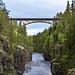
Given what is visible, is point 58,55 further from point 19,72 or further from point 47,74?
point 19,72

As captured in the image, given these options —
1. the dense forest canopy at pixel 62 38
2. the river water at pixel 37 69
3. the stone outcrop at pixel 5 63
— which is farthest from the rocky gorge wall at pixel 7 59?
A: the river water at pixel 37 69

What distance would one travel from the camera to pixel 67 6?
172 feet

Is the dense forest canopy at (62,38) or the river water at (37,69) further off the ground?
the dense forest canopy at (62,38)

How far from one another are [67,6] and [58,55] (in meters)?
26.0

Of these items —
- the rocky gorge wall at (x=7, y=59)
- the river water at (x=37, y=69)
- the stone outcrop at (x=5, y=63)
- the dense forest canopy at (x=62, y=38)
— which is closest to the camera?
the stone outcrop at (x=5, y=63)

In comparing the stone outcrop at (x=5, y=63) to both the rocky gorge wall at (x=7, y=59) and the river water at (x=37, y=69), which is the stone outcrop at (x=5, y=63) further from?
the river water at (x=37, y=69)

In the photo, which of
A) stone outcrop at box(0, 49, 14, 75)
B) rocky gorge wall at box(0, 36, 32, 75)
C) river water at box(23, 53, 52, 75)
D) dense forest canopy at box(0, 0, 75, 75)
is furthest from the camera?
river water at box(23, 53, 52, 75)

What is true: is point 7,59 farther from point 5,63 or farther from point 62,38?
point 62,38

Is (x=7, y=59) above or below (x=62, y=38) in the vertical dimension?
below

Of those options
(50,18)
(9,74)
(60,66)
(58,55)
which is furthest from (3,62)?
(50,18)

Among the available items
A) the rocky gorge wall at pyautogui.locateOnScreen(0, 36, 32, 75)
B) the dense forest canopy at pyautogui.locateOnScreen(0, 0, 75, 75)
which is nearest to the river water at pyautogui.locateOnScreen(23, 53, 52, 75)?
the dense forest canopy at pyautogui.locateOnScreen(0, 0, 75, 75)

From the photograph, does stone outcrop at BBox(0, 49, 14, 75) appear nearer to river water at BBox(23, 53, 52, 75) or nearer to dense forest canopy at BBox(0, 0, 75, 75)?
dense forest canopy at BBox(0, 0, 75, 75)

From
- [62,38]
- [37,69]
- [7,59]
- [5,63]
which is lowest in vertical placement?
[37,69]

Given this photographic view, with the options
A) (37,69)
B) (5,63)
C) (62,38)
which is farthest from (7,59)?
(62,38)
